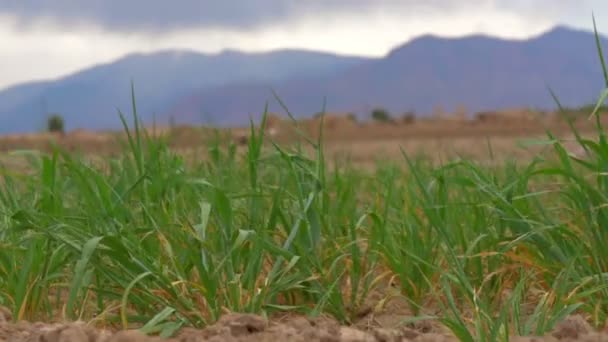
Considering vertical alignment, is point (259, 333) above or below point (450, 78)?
above

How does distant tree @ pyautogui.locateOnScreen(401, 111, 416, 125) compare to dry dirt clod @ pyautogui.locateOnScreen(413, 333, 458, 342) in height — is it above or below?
below

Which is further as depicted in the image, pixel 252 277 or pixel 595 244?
pixel 595 244

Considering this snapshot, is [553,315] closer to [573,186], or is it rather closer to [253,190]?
[573,186]

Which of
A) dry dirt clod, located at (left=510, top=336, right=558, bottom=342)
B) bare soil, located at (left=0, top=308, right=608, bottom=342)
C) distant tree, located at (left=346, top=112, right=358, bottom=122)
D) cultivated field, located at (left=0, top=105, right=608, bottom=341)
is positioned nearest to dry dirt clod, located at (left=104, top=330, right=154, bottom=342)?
bare soil, located at (left=0, top=308, right=608, bottom=342)

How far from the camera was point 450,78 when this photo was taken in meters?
148

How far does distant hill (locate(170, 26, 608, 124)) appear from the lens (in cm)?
13000

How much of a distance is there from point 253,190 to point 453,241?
1.82 ft

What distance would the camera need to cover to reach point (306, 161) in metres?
2.72

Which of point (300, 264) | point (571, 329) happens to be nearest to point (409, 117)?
point (300, 264)

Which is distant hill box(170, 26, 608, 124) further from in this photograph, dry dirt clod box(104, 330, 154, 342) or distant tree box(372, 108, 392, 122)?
dry dirt clod box(104, 330, 154, 342)

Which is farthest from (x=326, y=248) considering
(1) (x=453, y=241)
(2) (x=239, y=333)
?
(2) (x=239, y=333)

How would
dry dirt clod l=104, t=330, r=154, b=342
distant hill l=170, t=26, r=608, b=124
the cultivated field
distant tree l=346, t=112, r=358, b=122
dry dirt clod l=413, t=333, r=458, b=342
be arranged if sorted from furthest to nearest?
distant hill l=170, t=26, r=608, b=124 < distant tree l=346, t=112, r=358, b=122 < the cultivated field < dry dirt clod l=413, t=333, r=458, b=342 < dry dirt clod l=104, t=330, r=154, b=342

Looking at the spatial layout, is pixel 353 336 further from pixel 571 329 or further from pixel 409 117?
pixel 409 117

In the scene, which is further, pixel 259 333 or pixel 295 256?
pixel 295 256
